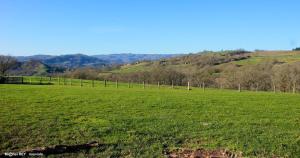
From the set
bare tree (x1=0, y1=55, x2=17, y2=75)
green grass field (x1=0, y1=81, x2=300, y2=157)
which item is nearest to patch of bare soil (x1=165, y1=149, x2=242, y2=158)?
green grass field (x1=0, y1=81, x2=300, y2=157)

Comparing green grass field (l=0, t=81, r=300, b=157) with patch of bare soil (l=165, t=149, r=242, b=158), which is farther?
green grass field (l=0, t=81, r=300, b=157)

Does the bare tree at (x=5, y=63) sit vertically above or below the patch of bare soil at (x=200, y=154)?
above

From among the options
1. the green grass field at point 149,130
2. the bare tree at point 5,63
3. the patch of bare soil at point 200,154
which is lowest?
the patch of bare soil at point 200,154

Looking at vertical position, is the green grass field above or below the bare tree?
below

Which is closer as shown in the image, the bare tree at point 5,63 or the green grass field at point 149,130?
the green grass field at point 149,130

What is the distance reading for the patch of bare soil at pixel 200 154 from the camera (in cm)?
1434

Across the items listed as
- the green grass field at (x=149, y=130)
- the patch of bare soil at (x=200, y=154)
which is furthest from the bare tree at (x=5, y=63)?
the patch of bare soil at (x=200, y=154)

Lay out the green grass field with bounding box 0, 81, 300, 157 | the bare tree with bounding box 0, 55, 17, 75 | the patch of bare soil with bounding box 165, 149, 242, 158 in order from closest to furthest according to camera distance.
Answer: the patch of bare soil with bounding box 165, 149, 242, 158, the green grass field with bounding box 0, 81, 300, 157, the bare tree with bounding box 0, 55, 17, 75

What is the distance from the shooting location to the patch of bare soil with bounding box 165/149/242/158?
47.0 feet

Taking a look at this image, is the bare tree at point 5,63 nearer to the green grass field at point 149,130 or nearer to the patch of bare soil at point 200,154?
the green grass field at point 149,130

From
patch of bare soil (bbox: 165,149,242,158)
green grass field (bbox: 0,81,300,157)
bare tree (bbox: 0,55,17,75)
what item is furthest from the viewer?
bare tree (bbox: 0,55,17,75)

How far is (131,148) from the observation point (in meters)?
15.2

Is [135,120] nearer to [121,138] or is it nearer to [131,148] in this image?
[121,138]

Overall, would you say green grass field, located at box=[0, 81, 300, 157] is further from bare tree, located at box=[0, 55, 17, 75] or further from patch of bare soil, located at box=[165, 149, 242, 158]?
bare tree, located at box=[0, 55, 17, 75]
